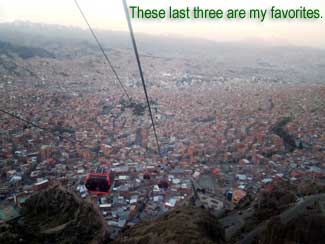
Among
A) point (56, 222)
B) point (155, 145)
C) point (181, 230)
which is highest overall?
point (181, 230)

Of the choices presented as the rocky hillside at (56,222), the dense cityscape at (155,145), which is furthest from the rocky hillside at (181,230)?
the rocky hillside at (56,222)

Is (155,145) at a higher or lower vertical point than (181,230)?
lower

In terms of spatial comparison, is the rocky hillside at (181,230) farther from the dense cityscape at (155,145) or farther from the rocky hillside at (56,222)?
the rocky hillside at (56,222)

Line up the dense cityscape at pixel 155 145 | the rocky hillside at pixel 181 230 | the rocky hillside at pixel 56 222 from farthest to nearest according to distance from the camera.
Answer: the dense cityscape at pixel 155 145, the rocky hillside at pixel 56 222, the rocky hillside at pixel 181 230

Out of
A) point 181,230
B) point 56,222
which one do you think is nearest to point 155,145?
point 56,222

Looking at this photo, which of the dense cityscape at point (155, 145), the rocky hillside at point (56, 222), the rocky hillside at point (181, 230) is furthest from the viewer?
the dense cityscape at point (155, 145)

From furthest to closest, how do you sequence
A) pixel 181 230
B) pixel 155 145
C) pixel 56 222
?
1. pixel 155 145
2. pixel 56 222
3. pixel 181 230

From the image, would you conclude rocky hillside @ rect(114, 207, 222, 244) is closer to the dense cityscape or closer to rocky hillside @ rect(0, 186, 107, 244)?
the dense cityscape

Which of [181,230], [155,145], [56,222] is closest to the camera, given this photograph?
[181,230]

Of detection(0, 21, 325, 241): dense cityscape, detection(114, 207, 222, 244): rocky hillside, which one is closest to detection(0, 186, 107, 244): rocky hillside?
detection(0, 21, 325, 241): dense cityscape

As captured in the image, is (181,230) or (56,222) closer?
(181,230)

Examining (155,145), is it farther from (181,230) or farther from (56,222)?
(181,230)
